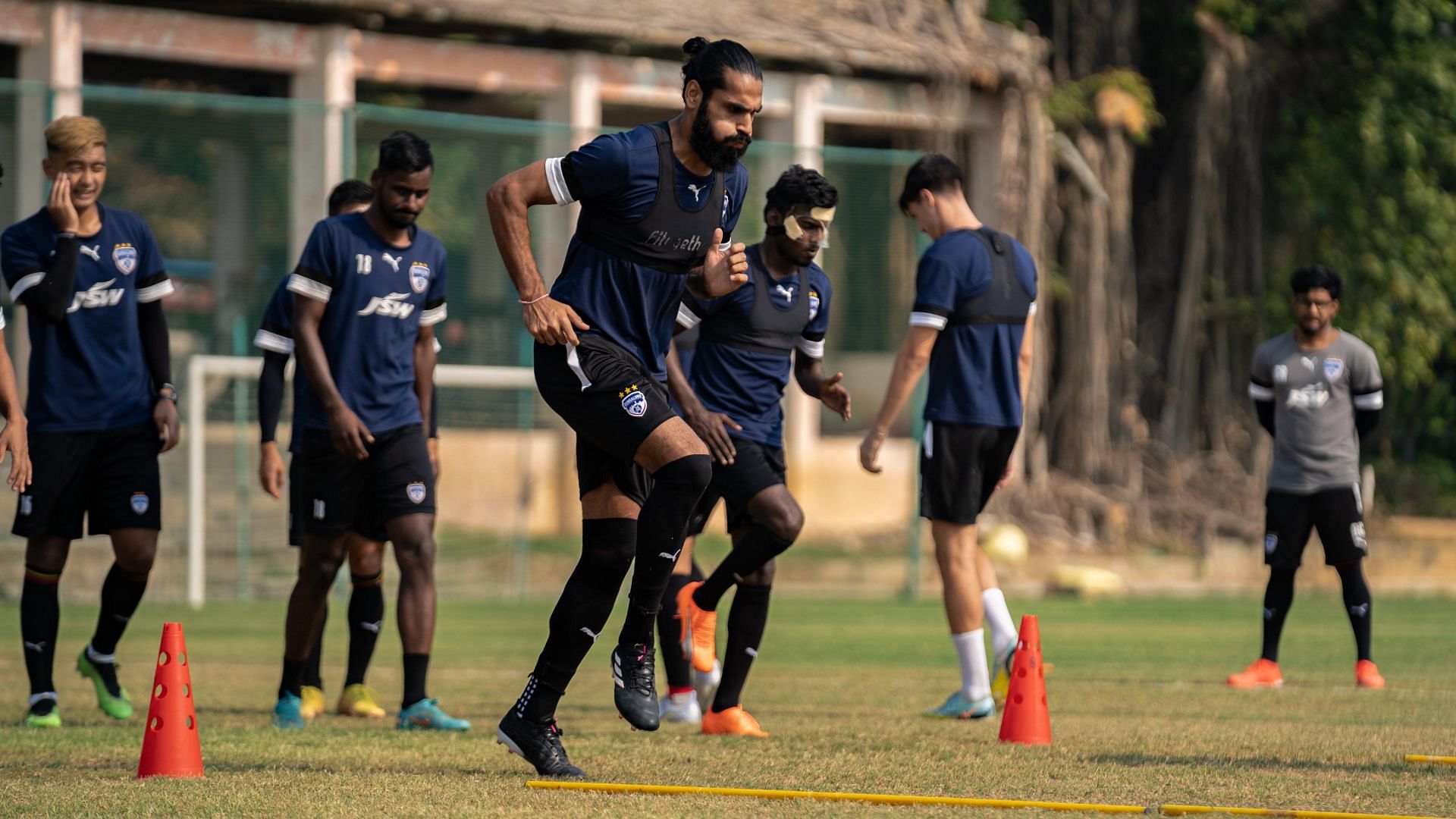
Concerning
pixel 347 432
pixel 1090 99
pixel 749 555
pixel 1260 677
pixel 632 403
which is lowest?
pixel 1260 677

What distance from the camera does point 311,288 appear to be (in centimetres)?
786

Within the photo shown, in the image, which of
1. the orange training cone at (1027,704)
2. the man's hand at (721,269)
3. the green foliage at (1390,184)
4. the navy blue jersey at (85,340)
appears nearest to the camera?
the man's hand at (721,269)

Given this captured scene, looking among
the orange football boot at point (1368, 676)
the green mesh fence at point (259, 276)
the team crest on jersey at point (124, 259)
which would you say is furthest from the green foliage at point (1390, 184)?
the team crest on jersey at point (124, 259)

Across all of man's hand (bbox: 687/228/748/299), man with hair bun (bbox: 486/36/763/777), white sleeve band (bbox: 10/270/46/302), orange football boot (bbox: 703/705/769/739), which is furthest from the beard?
white sleeve band (bbox: 10/270/46/302)

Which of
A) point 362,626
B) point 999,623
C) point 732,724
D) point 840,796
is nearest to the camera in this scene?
point 840,796

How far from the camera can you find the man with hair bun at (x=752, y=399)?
7.59 m

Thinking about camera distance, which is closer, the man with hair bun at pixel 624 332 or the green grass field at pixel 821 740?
the green grass field at pixel 821 740

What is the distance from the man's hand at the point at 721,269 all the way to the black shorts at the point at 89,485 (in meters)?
3.00

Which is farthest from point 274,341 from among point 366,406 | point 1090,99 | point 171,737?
point 1090,99

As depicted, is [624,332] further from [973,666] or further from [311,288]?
[973,666]

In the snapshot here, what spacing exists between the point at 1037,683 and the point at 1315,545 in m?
13.7

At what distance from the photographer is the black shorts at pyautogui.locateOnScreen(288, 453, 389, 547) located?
8070mm

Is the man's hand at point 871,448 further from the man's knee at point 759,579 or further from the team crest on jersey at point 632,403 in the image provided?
the team crest on jersey at point 632,403

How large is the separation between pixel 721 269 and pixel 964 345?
8.73ft
